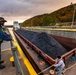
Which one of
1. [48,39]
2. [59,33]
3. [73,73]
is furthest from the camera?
[59,33]

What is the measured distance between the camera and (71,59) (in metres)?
8.87

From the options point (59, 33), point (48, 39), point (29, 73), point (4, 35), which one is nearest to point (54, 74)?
point (29, 73)

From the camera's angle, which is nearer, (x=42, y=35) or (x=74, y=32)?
(x=42, y=35)

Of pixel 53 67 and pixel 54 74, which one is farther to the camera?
pixel 53 67

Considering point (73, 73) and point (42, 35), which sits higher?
point (42, 35)

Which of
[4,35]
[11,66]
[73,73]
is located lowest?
[73,73]

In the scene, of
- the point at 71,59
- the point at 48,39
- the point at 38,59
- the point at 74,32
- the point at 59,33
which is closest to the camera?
the point at 38,59

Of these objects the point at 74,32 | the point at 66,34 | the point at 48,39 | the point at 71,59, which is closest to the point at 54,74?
the point at 71,59

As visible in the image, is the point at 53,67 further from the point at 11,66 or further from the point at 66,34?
the point at 66,34

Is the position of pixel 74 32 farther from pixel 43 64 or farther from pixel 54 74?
pixel 54 74

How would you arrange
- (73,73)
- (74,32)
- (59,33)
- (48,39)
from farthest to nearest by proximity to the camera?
(59,33)
(74,32)
(48,39)
(73,73)

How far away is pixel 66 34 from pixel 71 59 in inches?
288

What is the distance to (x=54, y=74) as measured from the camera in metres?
6.24

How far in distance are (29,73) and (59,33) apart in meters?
12.4
